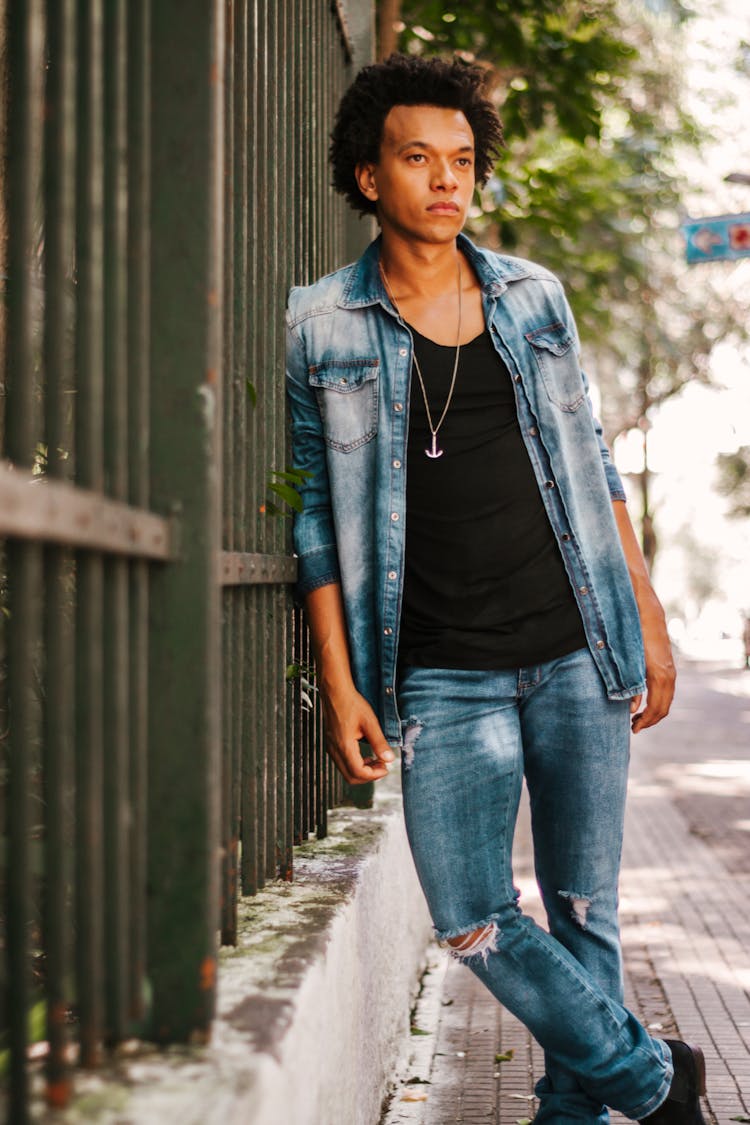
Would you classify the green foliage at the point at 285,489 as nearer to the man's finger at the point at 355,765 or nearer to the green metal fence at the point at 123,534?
the green metal fence at the point at 123,534

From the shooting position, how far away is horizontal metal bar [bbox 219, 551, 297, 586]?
104 inches

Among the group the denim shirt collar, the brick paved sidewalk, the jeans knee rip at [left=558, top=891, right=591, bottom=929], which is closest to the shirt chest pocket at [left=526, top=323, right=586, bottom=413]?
the denim shirt collar

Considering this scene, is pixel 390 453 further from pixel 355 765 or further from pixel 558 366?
pixel 355 765

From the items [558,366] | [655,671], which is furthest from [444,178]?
[655,671]

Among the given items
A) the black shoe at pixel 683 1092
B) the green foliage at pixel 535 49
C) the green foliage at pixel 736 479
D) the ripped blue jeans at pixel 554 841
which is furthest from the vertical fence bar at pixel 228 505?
the green foliage at pixel 736 479

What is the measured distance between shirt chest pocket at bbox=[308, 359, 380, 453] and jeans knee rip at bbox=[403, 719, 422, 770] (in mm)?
617

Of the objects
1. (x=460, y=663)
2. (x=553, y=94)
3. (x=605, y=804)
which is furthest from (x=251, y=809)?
(x=553, y=94)

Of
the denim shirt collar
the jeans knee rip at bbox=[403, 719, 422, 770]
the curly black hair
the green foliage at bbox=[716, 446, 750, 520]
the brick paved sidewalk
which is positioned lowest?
the brick paved sidewalk

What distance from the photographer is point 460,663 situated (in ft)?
9.66

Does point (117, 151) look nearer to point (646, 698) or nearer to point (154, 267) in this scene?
point (154, 267)

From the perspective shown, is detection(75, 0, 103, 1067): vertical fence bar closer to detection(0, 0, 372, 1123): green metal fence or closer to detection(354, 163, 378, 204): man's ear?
detection(0, 0, 372, 1123): green metal fence

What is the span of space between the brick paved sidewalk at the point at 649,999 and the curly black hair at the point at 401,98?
2372 millimetres

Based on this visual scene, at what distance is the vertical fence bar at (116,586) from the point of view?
185 cm

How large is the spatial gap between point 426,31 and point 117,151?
6.59 meters
